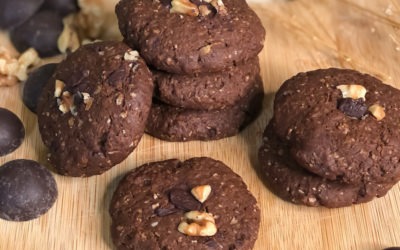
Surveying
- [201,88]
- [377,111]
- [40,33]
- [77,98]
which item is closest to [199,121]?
[201,88]

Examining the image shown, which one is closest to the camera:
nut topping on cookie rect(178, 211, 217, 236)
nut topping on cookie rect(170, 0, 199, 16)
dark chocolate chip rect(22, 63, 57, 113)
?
nut topping on cookie rect(178, 211, 217, 236)

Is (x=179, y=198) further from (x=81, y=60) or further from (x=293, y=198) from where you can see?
(x=81, y=60)

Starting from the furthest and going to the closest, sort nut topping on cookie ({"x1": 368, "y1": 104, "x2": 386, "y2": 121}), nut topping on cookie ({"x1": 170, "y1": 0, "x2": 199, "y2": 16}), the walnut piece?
the walnut piece
nut topping on cookie ({"x1": 170, "y1": 0, "x2": 199, "y2": 16})
nut topping on cookie ({"x1": 368, "y1": 104, "x2": 386, "y2": 121})

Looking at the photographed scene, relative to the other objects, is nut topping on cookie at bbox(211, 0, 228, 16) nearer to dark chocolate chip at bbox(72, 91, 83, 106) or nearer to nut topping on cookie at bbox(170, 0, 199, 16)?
nut topping on cookie at bbox(170, 0, 199, 16)

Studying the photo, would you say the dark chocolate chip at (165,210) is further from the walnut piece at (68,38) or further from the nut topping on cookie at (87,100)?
the walnut piece at (68,38)

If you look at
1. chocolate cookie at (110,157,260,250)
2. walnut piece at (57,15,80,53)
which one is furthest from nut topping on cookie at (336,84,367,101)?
walnut piece at (57,15,80,53)

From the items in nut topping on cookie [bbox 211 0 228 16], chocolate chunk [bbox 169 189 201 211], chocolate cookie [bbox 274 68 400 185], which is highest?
nut topping on cookie [bbox 211 0 228 16]

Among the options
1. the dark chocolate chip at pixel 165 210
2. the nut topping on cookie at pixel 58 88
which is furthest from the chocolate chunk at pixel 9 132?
the dark chocolate chip at pixel 165 210
